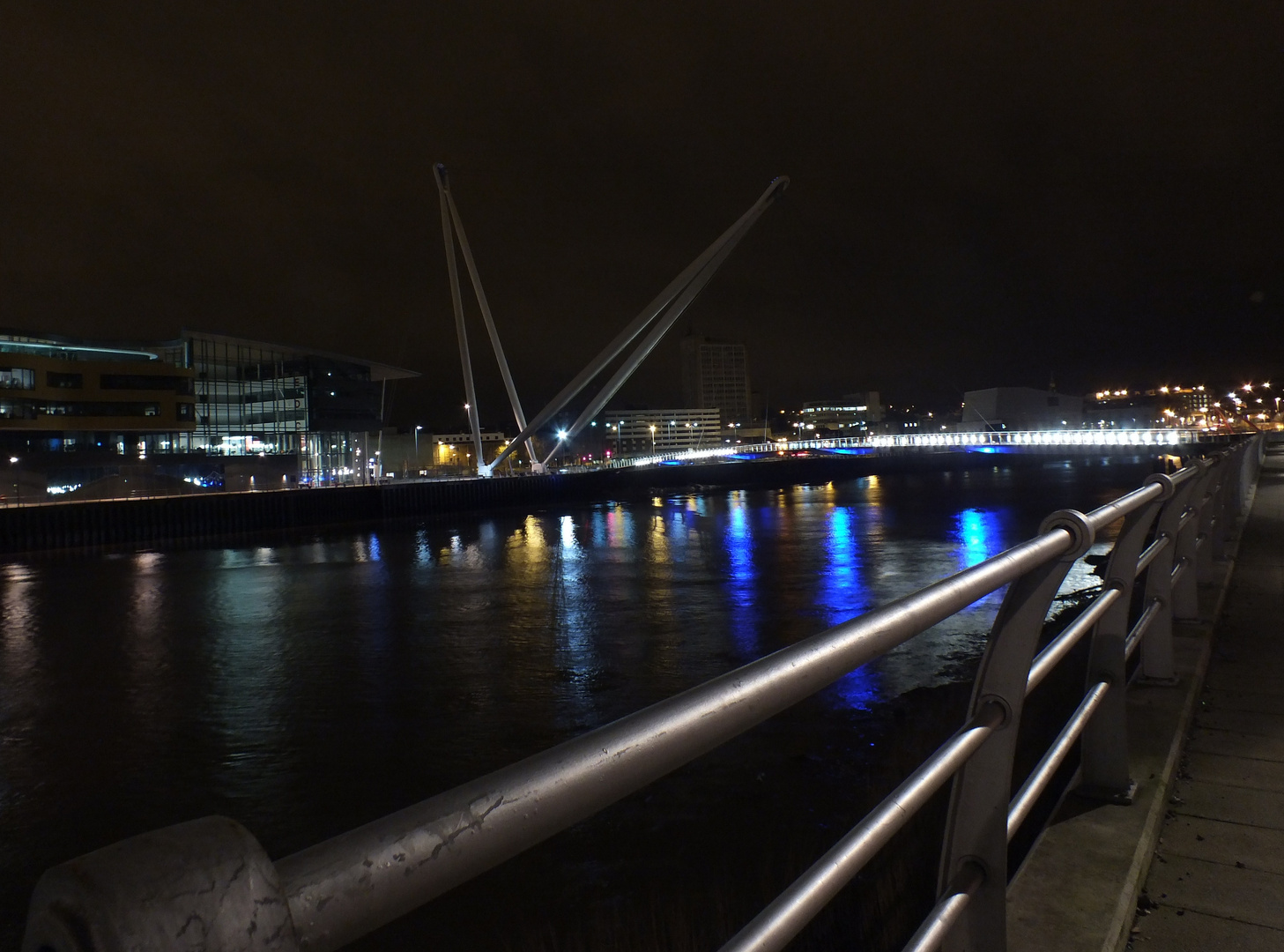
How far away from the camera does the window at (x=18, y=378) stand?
159ft

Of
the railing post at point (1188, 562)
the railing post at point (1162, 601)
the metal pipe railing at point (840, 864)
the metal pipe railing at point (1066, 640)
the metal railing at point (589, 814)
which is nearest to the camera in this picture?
the metal railing at point (589, 814)

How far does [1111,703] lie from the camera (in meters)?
2.81

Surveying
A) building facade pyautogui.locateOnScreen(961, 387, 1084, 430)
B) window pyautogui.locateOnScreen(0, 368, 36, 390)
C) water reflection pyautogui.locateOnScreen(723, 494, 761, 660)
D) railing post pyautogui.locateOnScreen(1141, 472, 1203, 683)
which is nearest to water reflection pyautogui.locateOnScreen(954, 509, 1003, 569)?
water reflection pyautogui.locateOnScreen(723, 494, 761, 660)

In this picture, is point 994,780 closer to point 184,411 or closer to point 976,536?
point 976,536

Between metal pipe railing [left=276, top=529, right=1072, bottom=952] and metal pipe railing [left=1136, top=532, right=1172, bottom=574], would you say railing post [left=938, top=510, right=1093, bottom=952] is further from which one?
metal pipe railing [left=1136, top=532, right=1172, bottom=574]

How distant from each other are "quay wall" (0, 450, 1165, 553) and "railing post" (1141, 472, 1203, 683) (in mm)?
33414

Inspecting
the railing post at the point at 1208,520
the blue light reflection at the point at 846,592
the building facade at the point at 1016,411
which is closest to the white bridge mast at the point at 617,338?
the blue light reflection at the point at 846,592

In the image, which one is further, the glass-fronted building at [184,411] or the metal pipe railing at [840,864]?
the glass-fronted building at [184,411]

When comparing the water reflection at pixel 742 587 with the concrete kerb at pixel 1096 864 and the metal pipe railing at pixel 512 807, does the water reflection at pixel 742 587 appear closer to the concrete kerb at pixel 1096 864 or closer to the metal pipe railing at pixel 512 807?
the concrete kerb at pixel 1096 864

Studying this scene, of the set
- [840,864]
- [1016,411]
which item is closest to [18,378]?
[840,864]

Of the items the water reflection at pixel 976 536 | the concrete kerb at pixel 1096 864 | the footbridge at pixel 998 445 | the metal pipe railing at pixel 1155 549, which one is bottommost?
the water reflection at pixel 976 536

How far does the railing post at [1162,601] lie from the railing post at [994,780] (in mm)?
2336

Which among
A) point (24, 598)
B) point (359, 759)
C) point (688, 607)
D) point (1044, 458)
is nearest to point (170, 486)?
point (24, 598)

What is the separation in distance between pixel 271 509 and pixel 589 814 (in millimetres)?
38890
